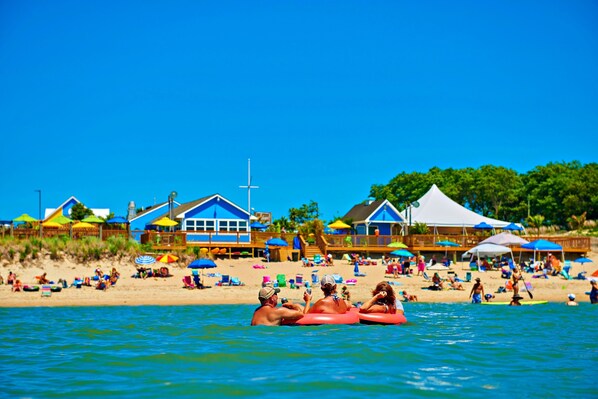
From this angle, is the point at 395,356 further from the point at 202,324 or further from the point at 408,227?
the point at 408,227

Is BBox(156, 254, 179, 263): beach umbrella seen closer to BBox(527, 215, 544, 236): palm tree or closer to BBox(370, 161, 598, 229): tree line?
BBox(527, 215, 544, 236): palm tree

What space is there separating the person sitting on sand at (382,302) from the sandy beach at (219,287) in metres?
10.7

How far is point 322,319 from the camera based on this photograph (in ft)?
49.7

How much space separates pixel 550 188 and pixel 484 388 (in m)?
66.8

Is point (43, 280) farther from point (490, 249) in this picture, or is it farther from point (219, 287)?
point (490, 249)

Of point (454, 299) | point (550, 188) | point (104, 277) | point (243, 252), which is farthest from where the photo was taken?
point (550, 188)

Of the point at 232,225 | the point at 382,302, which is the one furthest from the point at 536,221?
the point at 382,302

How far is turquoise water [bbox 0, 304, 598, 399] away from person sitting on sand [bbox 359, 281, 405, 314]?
44 centimetres

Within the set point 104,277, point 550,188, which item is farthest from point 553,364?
point 550,188

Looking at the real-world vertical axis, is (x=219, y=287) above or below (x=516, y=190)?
below

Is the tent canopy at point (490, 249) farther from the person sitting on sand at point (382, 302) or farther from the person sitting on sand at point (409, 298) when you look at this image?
the person sitting on sand at point (382, 302)

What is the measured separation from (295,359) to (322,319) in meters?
3.63

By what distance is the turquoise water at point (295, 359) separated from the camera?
9.34 m

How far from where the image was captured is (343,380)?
31.9 feet
